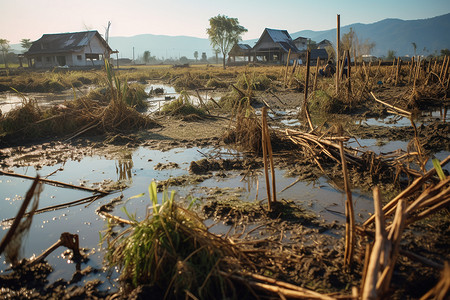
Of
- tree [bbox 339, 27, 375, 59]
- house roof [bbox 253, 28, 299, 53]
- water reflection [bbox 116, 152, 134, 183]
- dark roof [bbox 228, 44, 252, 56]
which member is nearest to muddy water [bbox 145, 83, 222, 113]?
water reflection [bbox 116, 152, 134, 183]

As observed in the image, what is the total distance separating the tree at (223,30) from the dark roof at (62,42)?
874 inches

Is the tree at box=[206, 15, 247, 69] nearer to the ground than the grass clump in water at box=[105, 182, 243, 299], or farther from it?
farther from it

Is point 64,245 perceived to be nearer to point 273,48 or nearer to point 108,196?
point 108,196

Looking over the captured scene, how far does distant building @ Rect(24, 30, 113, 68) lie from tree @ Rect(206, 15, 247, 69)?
2171cm

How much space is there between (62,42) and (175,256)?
4447 centimetres

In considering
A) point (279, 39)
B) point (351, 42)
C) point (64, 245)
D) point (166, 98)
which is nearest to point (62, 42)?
point (279, 39)

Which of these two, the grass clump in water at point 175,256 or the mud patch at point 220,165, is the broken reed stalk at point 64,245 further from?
the mud patch at point 220,165

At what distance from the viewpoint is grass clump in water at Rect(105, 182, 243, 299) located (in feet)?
6.49

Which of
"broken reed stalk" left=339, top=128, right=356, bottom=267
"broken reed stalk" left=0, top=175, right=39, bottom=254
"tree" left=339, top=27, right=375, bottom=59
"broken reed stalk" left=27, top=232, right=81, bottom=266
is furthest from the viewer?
"tree" left=339, top=27, right=375, bottom=59

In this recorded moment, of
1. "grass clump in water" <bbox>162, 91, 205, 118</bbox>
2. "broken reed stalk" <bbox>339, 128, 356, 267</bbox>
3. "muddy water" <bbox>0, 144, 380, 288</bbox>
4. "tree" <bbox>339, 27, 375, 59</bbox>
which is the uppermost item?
"tree" <bbox>339, 27, 375, 59</bbox>

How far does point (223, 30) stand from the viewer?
183 ft

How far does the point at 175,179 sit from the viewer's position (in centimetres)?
443

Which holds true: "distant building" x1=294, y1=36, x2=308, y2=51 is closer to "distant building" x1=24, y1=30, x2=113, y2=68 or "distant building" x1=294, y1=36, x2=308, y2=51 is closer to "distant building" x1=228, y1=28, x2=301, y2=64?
"distant building" x1=228, y1=28, x2=301, y2=64

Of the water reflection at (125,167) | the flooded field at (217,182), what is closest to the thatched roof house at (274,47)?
the flooded field at (217,182)
